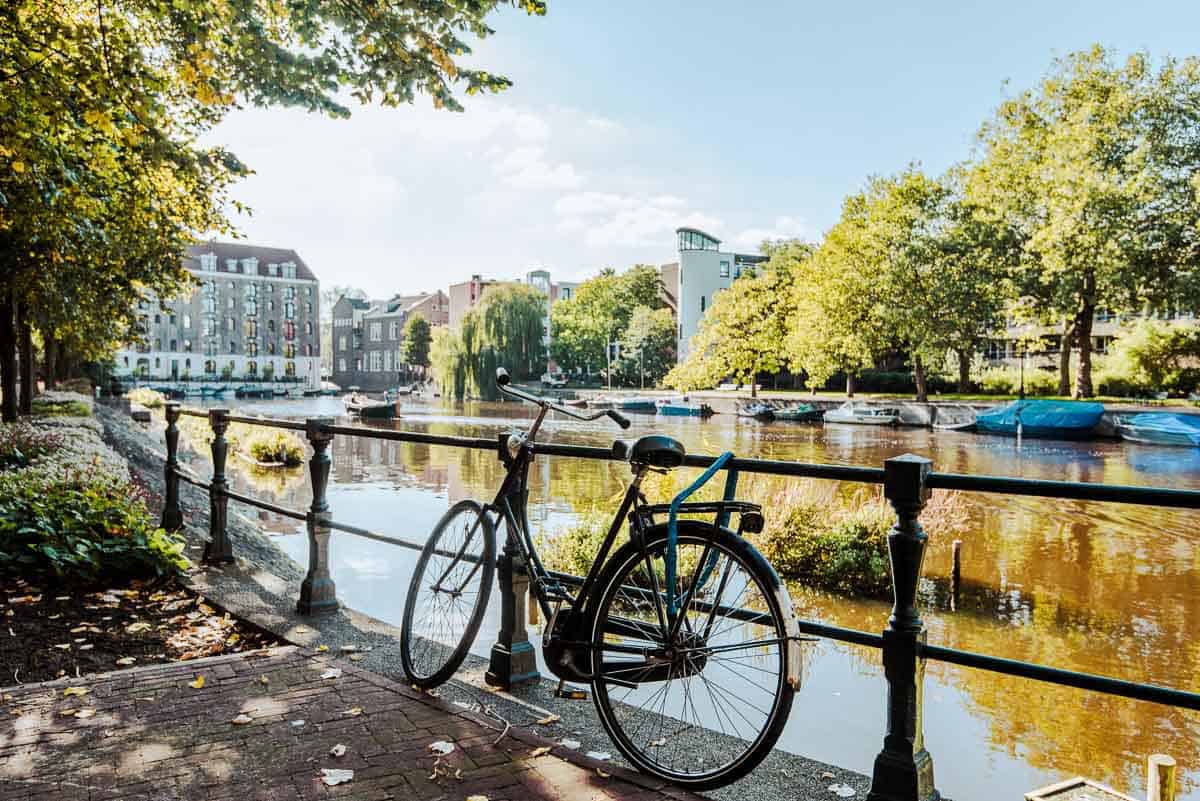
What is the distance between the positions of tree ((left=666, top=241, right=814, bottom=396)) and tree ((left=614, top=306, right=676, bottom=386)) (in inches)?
732

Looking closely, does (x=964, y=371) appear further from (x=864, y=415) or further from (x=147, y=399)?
(x=147, y=399)

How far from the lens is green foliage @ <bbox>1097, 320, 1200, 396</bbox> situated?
43.3 m

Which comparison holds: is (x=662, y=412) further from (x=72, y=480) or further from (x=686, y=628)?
(x=686, y=628)

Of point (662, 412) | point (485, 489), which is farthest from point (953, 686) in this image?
point (662, 412)

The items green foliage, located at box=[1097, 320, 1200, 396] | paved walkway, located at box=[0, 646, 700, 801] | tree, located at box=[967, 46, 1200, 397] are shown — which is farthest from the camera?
green foliage, located at box=[1097, 320, 1200, 396]

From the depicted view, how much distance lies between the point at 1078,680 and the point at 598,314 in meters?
81.2

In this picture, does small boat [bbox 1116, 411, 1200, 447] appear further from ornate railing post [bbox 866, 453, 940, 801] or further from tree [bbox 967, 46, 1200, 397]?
ornate railing post [bbox 866, 453, 940, 801]

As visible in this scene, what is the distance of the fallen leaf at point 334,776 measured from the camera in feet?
9.72

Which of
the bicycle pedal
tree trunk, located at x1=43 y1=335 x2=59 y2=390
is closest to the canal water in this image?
the bicycle pedal

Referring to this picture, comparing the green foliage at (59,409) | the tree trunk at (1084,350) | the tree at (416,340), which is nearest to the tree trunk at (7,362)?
the green foliage at (59,409)

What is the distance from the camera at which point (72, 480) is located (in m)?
7.48

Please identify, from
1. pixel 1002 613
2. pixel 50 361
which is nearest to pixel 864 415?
pixel 1002 613

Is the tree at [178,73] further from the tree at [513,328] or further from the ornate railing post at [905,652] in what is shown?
the tree at [513,328]

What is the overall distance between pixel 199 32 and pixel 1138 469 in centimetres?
2847
